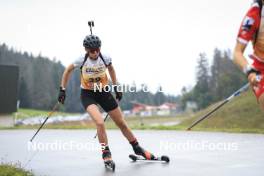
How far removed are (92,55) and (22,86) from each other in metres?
102

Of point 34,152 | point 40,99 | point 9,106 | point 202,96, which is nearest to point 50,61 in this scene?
point 40,99

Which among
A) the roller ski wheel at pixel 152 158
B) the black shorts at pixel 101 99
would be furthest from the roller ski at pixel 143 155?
the black shorts at pixel 101 99

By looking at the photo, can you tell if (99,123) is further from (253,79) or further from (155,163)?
(253,79)

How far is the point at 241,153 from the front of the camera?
891 cm

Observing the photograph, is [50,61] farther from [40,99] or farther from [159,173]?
[159,173]

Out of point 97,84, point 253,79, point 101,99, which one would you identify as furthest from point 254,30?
point 101,99

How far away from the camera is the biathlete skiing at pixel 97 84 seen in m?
7.51

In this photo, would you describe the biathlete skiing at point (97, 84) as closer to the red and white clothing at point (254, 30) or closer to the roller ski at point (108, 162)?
the roller ski at point (108, 162)

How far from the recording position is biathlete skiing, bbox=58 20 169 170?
751cm

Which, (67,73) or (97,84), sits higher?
(67,73)

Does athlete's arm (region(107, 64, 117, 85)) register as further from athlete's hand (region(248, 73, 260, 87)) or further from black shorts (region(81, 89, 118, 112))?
athlete's hand (region(248, 73, 260, 87))

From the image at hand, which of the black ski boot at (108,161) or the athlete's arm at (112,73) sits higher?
the athlete's arm at (112,73)

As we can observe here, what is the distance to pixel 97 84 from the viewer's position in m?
7.84

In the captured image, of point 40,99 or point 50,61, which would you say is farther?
point 50,61
